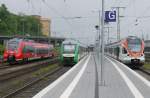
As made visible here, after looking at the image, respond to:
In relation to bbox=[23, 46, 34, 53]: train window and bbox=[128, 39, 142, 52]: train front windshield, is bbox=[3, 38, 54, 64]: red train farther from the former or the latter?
bbox=[128, 39, 142, 52]: train front windshield

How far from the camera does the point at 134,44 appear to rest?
131 feet

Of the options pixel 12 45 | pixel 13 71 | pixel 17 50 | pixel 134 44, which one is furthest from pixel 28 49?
pixel 13 71

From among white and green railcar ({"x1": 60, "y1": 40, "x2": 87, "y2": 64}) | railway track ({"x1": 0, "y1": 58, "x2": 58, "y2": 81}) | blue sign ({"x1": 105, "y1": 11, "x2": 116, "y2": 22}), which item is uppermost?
blue sign ({"x1": 105, "y1": 11, "x2": 116, "y2": 22})

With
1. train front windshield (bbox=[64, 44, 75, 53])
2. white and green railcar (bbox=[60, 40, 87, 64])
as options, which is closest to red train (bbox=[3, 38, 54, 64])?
white and green railcar (bbox=[60, 40, 87, 64])

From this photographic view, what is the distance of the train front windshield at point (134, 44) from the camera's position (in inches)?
1555

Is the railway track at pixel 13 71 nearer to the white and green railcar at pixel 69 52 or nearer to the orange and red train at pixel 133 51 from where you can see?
the white and green railcar at pixel 69 52

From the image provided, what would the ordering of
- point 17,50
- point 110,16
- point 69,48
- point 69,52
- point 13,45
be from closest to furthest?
point 110,16 < point 69,52 < point 69,48 < point 17,50 < point 13,45

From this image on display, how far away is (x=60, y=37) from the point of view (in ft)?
411

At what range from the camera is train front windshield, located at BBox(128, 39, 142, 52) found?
130 ft

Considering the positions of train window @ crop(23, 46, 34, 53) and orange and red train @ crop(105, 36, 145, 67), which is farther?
train window @ crop(23, 46, 34, 53)

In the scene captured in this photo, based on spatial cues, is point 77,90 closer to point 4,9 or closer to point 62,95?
point 62,95

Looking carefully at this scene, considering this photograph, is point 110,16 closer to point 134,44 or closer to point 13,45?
point 134,44

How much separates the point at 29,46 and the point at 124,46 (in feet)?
52.2

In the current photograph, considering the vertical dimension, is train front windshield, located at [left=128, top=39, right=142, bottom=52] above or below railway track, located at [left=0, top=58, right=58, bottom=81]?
above
